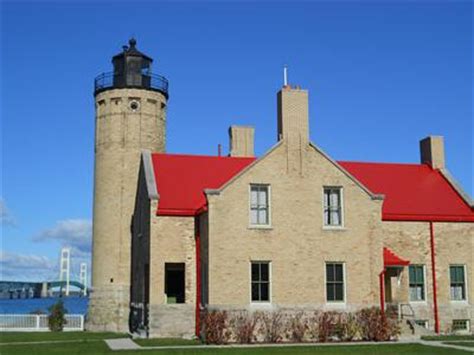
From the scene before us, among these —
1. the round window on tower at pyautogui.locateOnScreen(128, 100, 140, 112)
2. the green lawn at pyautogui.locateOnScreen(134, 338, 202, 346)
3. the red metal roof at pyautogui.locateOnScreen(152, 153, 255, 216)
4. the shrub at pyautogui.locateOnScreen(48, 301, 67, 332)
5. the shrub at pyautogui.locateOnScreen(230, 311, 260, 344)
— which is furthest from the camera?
the round window on tower at pyautogui.locateOnScreen(128, 100, 140, 112)

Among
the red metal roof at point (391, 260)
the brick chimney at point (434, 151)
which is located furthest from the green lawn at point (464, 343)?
the brick chimney at point (434, 151)

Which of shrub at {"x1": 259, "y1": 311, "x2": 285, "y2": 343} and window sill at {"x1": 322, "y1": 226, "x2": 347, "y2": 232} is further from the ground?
window sill at {"x1": 322, "y1": 226, "x2": 347, "y2": 232}

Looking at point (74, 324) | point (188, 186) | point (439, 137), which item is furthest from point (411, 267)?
point (74, 324)

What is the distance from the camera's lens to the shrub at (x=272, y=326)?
1009 inches

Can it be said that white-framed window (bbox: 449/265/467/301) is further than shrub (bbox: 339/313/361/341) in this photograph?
Yes

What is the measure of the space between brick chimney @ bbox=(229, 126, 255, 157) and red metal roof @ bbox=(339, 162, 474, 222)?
207 inches

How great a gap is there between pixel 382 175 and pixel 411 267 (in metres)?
5.54

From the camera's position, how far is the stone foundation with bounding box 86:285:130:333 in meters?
37.3

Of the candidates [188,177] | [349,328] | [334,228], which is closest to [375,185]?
[334,228]

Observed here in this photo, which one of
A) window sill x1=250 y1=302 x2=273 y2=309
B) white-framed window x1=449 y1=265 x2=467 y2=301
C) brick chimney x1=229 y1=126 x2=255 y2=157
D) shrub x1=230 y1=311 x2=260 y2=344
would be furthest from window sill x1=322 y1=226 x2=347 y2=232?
brick chimney x1=229 y1=126 x2=255 y2=157

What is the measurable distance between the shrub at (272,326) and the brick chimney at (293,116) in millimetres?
7037

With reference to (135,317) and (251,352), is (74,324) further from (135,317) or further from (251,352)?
(251,352)

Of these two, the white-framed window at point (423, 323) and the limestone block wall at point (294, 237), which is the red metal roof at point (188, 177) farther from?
the white-framed window at point (423, 323)

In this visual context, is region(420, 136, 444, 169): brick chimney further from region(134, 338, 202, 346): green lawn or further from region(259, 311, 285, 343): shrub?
region(134, 338, 202, 346): green lawn
